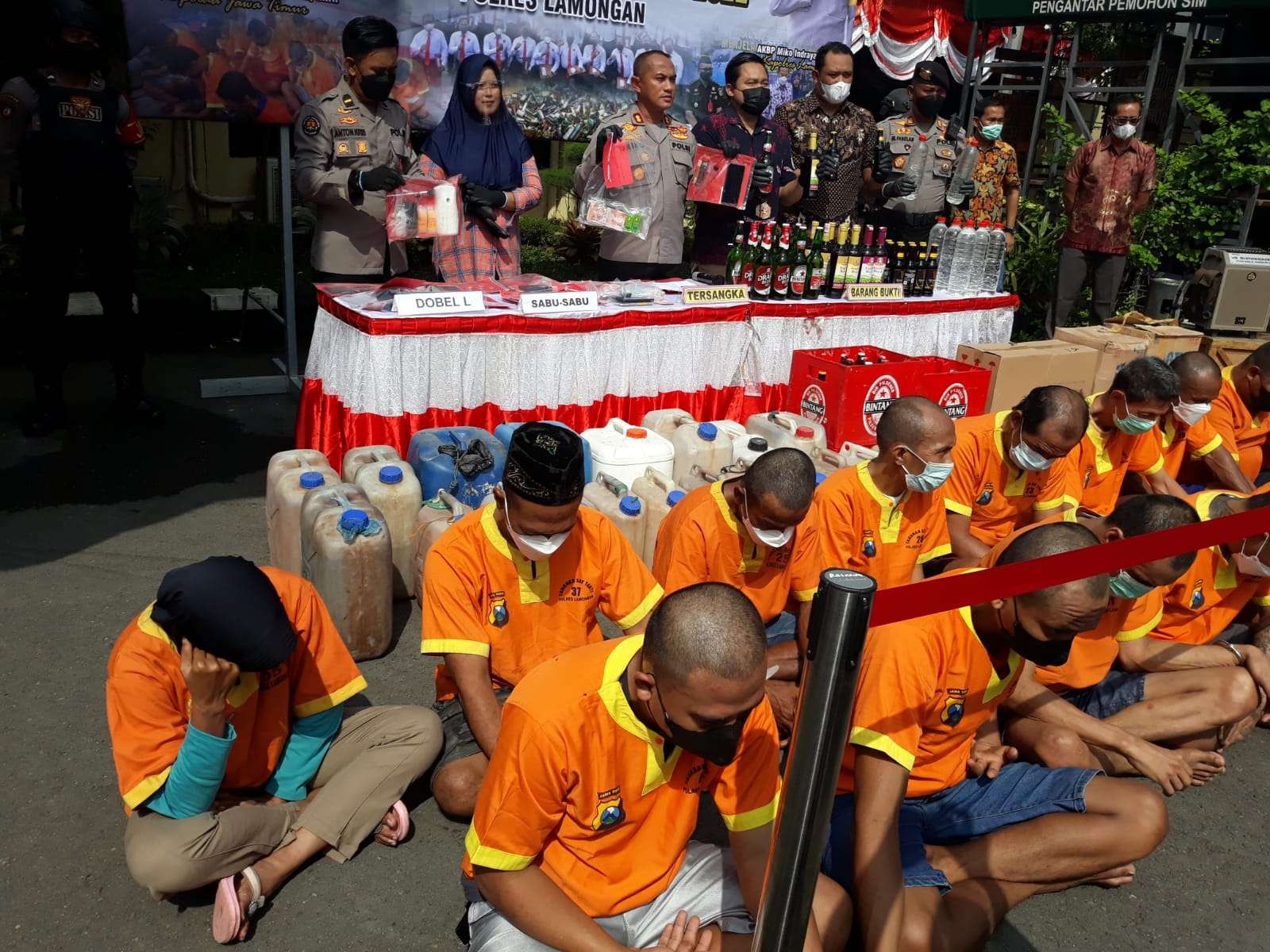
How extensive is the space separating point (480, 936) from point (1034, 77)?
1280 centimetres

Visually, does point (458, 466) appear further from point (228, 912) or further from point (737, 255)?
point (737, 255)

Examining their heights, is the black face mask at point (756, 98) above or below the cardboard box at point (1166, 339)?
above

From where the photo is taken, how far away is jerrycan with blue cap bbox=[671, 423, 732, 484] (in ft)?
17.7

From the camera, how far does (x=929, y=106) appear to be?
782cm

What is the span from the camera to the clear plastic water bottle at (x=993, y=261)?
753 centimetres

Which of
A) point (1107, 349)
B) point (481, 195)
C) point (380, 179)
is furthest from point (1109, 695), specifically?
point (380, 179)

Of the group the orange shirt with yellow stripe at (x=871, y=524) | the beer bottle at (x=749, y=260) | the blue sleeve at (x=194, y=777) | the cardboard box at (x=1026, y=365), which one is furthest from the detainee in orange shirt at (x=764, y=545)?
the cardboard box at (x=1026, y=365)

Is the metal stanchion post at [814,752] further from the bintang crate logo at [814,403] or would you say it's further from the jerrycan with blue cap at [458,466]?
the bintang crate logo at [814,403]

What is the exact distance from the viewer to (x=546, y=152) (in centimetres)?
1391

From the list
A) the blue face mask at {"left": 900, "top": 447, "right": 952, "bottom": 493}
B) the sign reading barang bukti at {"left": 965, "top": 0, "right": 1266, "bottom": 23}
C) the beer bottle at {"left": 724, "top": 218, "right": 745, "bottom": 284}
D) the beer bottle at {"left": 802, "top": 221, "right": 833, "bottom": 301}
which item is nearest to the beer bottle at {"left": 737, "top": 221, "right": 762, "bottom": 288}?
the beer bottle at {"left": 724, "top": 218, "right": 745, "bottom": 284}

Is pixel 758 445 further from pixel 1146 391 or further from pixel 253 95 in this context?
pixel 253 95

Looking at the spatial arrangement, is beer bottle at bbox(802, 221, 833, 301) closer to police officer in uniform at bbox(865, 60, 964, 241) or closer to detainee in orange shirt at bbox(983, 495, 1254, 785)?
police officer in uniform at bbox(865, 60, 964, 241)

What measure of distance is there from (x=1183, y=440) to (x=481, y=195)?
4066 millimetres

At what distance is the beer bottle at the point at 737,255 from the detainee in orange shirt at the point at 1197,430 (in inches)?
102
